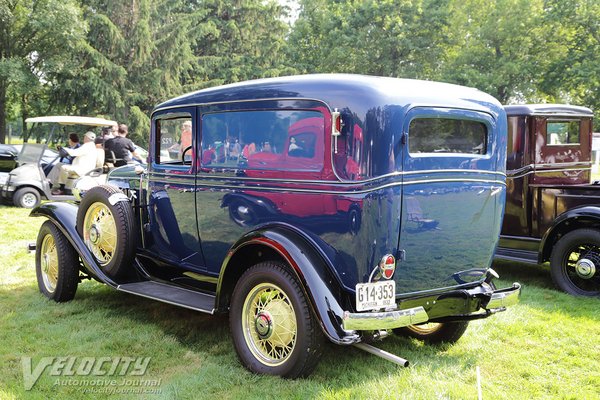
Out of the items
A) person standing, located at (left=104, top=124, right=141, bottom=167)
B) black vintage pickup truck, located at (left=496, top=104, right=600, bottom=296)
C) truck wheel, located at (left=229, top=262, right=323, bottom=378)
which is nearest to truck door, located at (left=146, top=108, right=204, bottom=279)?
truck wheel, located at (left=229, top=262, right=323, bottom=378)

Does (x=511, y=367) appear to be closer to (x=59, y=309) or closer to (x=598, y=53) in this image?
(x=59, y=309)

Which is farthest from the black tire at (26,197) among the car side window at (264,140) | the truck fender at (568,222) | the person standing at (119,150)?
the truck fender at (568,222)

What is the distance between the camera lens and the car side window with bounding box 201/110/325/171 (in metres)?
3.64

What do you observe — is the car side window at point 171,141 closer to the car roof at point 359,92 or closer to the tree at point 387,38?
the car roof at point 359,92

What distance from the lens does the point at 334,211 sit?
347cm

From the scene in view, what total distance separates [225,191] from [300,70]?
2759 cm

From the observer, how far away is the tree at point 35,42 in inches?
782

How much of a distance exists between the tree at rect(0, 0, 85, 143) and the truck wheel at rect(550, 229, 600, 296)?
19.3 metres

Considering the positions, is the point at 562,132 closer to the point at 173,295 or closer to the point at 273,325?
the point at 273,325

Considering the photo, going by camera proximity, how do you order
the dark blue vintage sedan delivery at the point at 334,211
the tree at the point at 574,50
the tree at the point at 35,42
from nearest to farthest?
the dark blue vintage sedan delivery at the point at 334,211 < the tree at the point at 35,42 < the tree at the point at 574,50

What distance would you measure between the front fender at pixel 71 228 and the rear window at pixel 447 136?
287cm

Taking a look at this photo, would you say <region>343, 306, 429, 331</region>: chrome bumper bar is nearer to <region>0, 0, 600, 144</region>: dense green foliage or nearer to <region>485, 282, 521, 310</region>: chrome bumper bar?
<region>485, 282, 521, 310</region>: chrome bumper bar

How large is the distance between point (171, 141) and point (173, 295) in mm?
1542

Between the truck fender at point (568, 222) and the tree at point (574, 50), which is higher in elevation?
the tree at point (574, 50)
